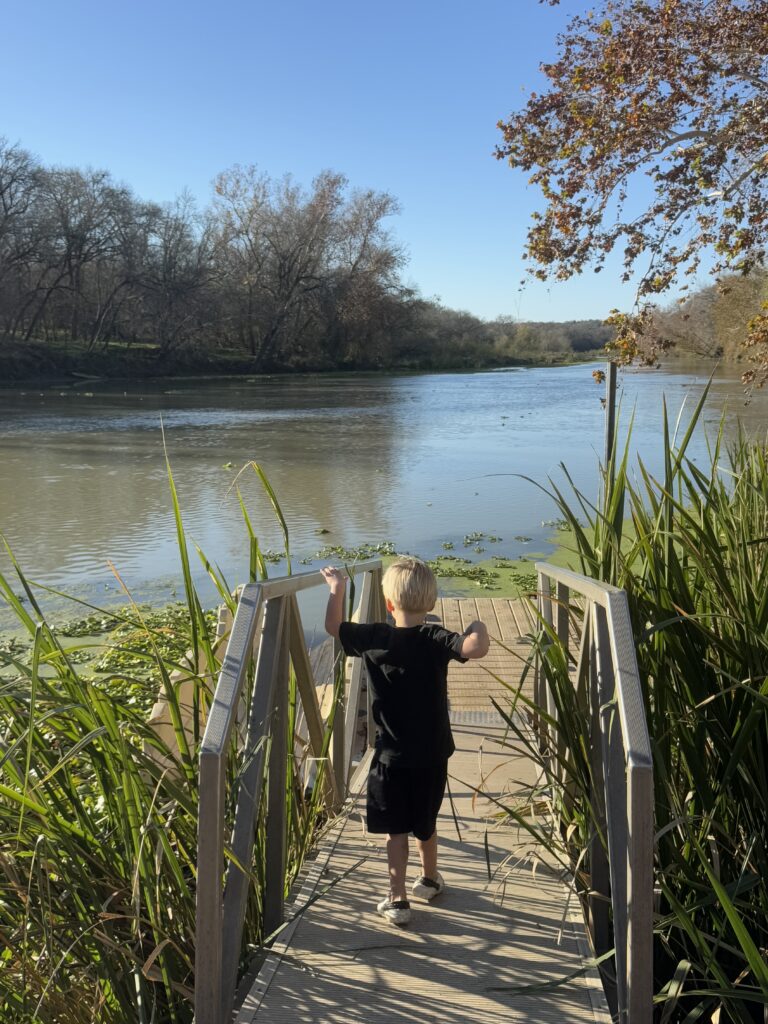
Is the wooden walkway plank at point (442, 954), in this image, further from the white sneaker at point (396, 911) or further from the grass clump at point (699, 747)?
the grass clump at point (699, 747)

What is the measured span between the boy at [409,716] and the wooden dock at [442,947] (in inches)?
5.7

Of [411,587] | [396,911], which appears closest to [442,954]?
[396,911]

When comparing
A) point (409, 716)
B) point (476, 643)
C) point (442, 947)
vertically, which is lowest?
point (442, 947)

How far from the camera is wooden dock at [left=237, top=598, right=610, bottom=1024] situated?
198 centimetres

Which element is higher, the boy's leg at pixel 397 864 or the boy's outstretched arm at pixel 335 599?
the boy's outstretched arm at pixel 335 599

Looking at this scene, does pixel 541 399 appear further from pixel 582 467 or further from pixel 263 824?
pixel 263 824

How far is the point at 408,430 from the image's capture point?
909 inches

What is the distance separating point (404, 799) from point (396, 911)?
29 cm

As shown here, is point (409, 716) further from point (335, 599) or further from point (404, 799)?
point (335, 599)

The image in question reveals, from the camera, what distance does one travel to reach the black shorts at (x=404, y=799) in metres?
2.52

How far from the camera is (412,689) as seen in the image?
254 centimetres

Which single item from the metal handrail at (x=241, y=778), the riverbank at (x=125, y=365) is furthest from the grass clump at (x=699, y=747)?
the riverbank at (x=125, y=365)

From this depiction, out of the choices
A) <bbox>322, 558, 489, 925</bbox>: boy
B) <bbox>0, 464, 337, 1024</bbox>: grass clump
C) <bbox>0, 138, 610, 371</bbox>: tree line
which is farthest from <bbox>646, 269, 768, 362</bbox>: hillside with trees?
<bbox>0, 138, 610, 371</bbox>: tree line

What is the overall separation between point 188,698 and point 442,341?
64.5 m
